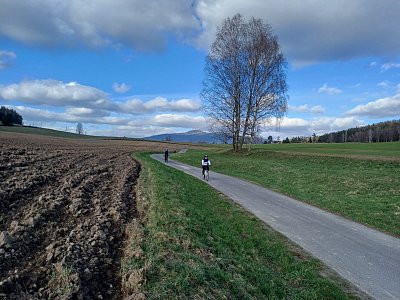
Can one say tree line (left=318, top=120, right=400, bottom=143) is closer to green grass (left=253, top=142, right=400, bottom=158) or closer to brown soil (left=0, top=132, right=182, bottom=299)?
green grass (left=253, top=142, right=400, bottom=158)

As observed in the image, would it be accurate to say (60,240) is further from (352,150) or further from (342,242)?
(352,150)

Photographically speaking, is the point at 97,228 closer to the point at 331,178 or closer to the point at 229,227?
the point at 229,227

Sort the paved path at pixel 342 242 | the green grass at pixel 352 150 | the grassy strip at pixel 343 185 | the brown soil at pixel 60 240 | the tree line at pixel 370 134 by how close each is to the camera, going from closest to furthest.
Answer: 1. the brown soil at pixel 60 240
2. the paved path at pixel 342 242
3. the grassy strip at pixel 343 185
4. the green grass at pixel 352 150
5. the tree line at pixel 370 134

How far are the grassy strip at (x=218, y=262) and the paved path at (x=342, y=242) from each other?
0.53 metres

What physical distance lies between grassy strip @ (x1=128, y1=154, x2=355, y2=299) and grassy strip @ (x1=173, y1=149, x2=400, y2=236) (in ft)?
15.5

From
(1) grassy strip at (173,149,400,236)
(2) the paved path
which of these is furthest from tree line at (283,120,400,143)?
(2) the paved path

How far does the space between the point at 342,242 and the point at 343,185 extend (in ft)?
35.8

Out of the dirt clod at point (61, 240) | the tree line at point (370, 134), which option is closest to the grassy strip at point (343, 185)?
the dirt clod at point (61, 240)

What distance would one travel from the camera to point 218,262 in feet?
19.1

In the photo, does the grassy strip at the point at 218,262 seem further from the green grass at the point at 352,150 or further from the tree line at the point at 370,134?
the tree line at the point at 370,134

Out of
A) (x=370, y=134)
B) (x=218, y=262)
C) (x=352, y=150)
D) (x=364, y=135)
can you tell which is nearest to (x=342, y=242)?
(x=218, y=262)

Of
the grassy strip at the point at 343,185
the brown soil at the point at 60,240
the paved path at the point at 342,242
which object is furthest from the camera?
the grassy strip at the point at 343,185

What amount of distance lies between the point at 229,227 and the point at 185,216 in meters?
1.24

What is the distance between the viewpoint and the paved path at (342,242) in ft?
20.5
